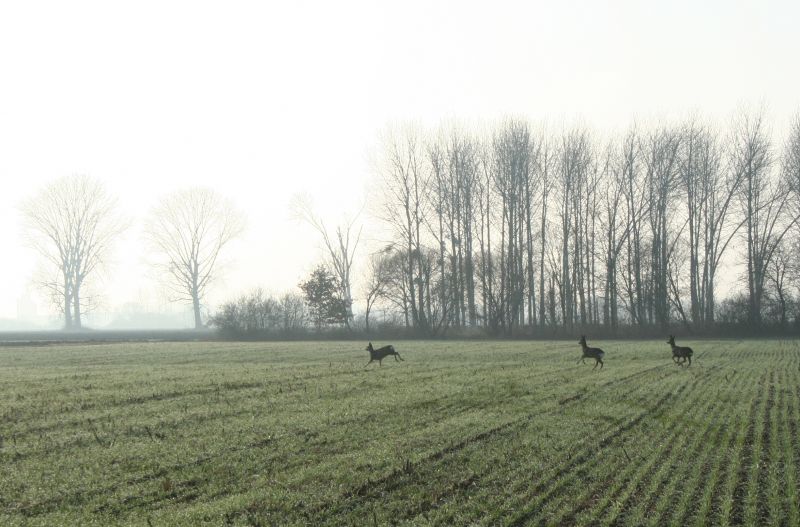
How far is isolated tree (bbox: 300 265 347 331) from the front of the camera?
259ft

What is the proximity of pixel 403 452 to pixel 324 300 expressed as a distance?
227ft

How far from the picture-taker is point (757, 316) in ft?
196

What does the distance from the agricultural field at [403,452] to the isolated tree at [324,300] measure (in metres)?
57.8

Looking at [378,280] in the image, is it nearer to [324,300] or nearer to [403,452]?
[324,300]

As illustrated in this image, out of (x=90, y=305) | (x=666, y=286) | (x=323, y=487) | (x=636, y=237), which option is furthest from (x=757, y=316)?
(x=90, y=305)

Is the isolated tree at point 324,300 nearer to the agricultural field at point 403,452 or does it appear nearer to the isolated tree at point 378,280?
the isolated tree at point 378,280

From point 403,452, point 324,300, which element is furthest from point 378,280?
point 403,452

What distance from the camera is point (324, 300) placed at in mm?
79562

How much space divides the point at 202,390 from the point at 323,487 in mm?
11120

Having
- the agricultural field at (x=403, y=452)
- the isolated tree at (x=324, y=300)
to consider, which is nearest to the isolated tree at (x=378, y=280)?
the isolated tree at (x=324, y=300)

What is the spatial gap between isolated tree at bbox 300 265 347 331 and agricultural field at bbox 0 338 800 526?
2277 inches

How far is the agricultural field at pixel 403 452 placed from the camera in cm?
817

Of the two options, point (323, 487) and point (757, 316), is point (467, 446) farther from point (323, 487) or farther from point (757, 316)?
point (757, 316)

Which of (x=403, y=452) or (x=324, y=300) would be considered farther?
(x=324, y=300)
